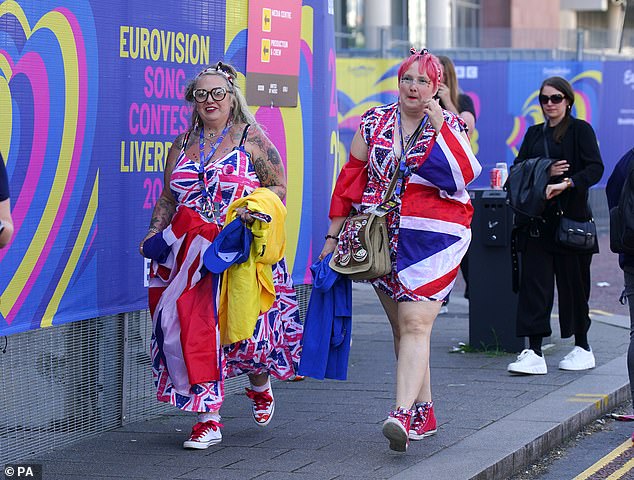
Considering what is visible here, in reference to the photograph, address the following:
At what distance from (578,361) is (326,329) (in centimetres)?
289

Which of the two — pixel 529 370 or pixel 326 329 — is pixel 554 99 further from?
pixel 326 329

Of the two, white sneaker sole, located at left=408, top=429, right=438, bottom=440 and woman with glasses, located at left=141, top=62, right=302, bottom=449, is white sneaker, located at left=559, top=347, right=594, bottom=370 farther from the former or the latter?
woman with glasses, located at left=141, top=62, right=302, bottom=449

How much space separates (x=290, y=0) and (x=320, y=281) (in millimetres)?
2397

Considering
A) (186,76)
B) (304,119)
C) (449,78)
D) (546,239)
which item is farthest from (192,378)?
(449,78)

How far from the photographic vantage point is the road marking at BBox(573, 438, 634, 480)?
6.43m

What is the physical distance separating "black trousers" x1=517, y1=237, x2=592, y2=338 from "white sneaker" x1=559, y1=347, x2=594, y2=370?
154 mm

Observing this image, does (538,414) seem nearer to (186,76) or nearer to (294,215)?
(294,215)

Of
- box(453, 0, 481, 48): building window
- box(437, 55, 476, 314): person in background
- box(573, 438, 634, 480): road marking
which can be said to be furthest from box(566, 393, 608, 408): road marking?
box(453, 0, 481, 48): building window

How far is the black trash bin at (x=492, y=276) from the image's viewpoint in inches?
Result: 364

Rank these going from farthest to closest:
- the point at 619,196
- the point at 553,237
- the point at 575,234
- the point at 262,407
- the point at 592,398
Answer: the point at 553,237
the point at 575,234
the point at 592,398
the point at 619,196
the point at 262,407

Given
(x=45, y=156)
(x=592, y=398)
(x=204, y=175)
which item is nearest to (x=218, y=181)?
(x=204, y=175)

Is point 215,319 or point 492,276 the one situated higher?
point 215,319

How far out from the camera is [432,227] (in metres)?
6.22

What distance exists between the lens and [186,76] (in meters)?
7.09
